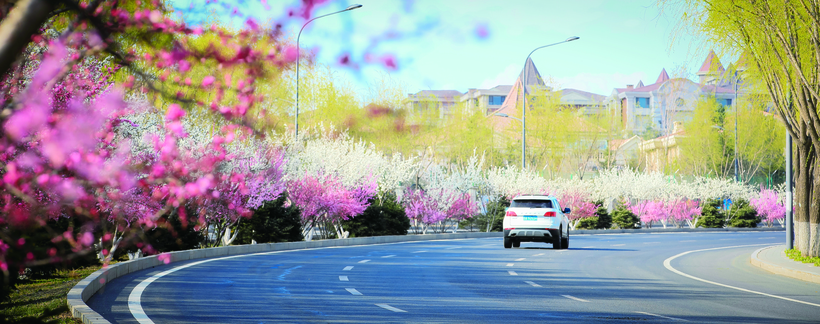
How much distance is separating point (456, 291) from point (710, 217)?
43.6 m

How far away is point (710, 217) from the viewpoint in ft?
178

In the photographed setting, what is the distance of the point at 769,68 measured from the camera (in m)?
23.1

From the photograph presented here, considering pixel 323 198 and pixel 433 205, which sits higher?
pixel 323 198

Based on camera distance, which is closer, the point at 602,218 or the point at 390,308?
the point at 390,308

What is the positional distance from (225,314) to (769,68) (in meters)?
17.4

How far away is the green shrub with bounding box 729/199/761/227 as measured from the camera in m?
55.4

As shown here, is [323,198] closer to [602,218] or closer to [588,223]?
[588,223]

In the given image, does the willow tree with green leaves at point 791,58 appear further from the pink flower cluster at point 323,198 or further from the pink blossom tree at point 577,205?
the pink blossom tree at point 577,205

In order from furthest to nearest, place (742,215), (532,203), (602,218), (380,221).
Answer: (742,215) < (602,218) < (380,221) < (532,203)

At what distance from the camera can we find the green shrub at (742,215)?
55438 millimetres

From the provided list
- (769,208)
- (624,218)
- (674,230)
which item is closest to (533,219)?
(624,218)

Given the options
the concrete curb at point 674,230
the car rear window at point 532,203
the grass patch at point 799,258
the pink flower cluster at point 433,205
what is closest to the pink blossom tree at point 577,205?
the concrete curb at point 674,230

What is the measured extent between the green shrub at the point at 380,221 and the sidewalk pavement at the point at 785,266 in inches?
538

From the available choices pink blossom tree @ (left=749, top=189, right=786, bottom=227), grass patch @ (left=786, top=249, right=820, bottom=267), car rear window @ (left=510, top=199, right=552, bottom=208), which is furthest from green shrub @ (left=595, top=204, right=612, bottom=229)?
Answer: grass patch @ (left=786, top=249, right=820, bottom=267)
